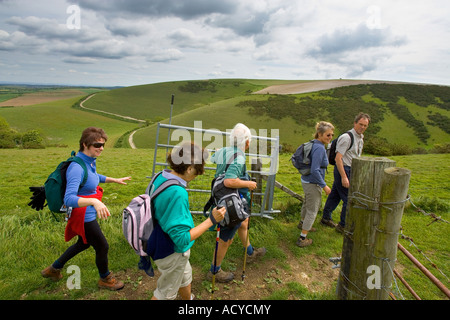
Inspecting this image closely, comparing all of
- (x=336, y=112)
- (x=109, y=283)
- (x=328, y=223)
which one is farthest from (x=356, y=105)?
(x=109, y=283)

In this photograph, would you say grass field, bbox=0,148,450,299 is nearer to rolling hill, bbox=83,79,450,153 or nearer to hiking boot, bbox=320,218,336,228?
hiking boot, bbox=320,218,336,228

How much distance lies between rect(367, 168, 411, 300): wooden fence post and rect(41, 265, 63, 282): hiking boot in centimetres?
407

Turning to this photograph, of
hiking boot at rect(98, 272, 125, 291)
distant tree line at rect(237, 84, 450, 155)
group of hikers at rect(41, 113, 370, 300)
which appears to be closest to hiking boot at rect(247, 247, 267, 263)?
group of hikers at rect(41, 113, 370, 300)

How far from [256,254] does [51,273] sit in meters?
3.17

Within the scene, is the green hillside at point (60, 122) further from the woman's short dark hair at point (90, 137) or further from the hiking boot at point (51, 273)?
the woman's short dark hair at point (90, 137)

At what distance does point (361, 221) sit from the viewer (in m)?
2.62

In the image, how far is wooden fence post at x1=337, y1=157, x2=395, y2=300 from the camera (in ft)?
8.38

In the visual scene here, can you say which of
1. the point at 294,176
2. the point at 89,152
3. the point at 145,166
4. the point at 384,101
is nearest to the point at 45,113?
the point at 145,166

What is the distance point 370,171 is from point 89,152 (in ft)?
10.6

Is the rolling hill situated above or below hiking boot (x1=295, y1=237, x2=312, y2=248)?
above

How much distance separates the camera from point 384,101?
68625 millimetres

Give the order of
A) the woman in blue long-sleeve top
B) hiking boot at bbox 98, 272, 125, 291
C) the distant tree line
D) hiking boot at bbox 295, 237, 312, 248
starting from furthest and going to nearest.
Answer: the distant tree line
hiking boot at bbox 295, 237, 312, 248
hiking boot at bbox 98, 272, 125, 291
the woman in blue long-sleeve top

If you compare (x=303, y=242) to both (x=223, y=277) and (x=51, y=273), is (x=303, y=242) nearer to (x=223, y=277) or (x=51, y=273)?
(x=223, y=277)
